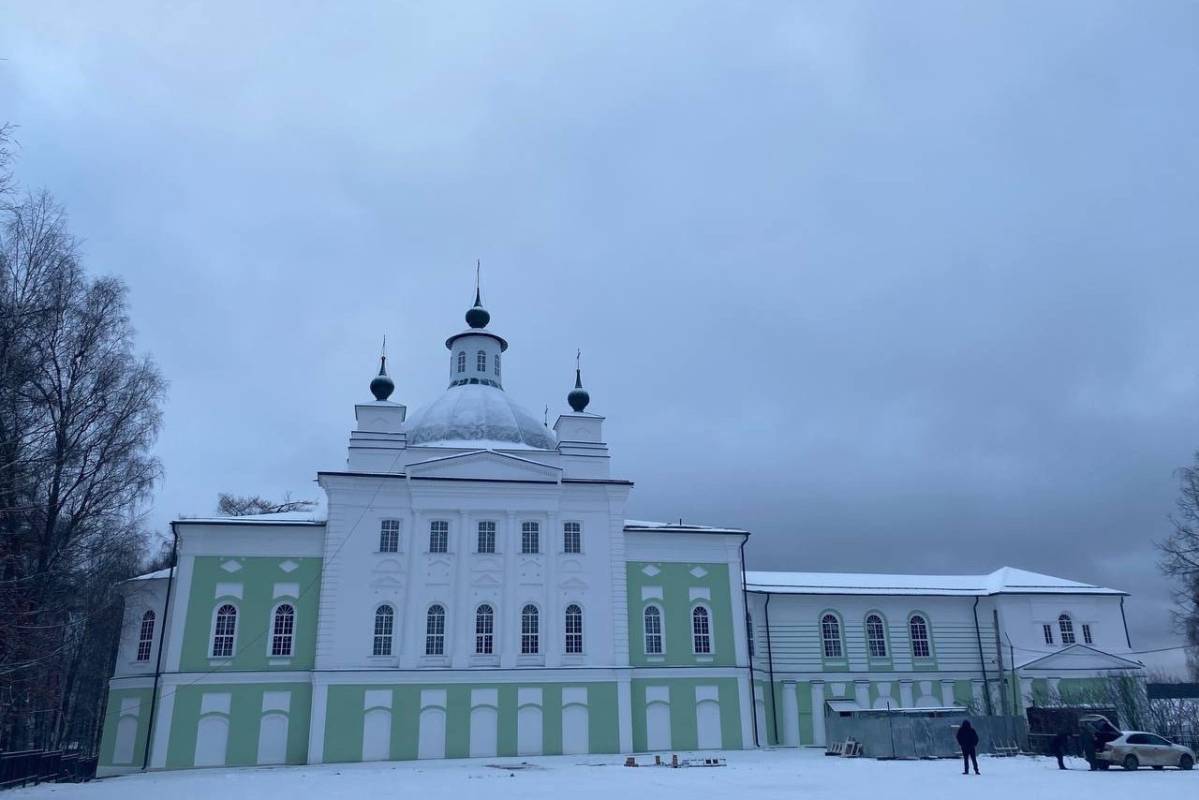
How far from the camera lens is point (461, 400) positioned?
37406 mm

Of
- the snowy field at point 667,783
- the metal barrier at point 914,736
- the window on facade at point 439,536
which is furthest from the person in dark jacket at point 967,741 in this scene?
the window on facade at point 439,536

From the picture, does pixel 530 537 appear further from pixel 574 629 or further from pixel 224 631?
pixel 224 631

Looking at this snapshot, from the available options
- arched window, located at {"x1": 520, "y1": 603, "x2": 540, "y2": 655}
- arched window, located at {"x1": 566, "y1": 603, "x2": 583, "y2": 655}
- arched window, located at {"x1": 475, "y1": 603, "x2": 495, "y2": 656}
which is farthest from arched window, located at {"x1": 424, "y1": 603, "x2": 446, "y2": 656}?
arched window, located at {"x1": 566, "y1": 603, "x2": 583, "y2": 655}

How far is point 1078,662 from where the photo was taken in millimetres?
37969

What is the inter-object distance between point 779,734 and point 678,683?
5.90 meters

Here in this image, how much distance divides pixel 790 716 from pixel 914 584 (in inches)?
387

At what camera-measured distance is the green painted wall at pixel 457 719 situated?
98.1ft

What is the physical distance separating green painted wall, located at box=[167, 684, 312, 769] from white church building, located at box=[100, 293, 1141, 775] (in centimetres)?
7

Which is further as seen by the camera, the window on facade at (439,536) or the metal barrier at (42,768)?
the window on facade at (439,536)

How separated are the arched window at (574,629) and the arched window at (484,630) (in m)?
2.81

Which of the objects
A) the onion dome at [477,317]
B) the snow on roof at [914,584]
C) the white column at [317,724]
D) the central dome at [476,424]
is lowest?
the white column at [317,724]

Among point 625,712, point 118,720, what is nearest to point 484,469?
point 625,712

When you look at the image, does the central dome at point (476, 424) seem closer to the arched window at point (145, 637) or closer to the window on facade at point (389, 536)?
the window on facade at point (389, 536)

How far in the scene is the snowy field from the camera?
17750 millimetres
